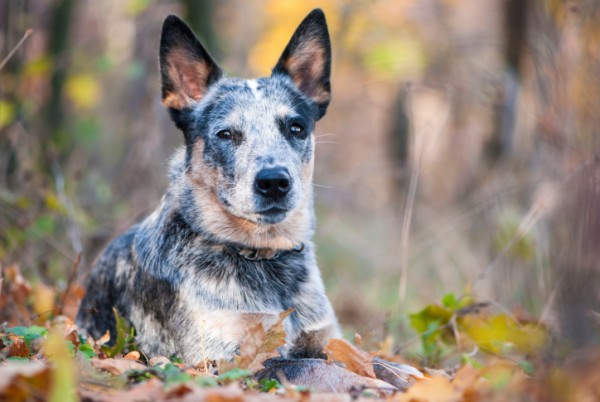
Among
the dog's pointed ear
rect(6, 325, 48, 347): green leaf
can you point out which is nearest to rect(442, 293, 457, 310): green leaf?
the dog's pointed ear

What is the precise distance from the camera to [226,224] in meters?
4.62

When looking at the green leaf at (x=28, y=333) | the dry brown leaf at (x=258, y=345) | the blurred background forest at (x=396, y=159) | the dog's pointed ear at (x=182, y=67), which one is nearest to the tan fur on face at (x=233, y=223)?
the dog's pointed ear at (x=182, y=67)

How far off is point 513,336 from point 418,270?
542 cm

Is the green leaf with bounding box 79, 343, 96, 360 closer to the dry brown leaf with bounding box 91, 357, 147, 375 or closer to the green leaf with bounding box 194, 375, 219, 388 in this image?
the dry brown leaf with bounding box 91, 357, 147, 375

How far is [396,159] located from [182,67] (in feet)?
35.2

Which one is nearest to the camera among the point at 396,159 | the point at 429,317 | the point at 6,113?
the point at 429,317

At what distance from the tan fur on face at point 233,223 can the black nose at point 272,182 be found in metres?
0.20

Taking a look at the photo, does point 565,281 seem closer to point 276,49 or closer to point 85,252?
point 85,252

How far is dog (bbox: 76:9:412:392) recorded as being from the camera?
171 inches

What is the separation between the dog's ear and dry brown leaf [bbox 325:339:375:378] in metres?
2.06

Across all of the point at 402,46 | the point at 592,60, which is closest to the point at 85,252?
the point at 592,60

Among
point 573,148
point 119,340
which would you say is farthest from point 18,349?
point 573,148

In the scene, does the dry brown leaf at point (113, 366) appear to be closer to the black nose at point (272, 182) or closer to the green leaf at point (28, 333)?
the green leaf at point (28, 333)

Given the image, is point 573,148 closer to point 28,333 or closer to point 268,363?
point 268,363
